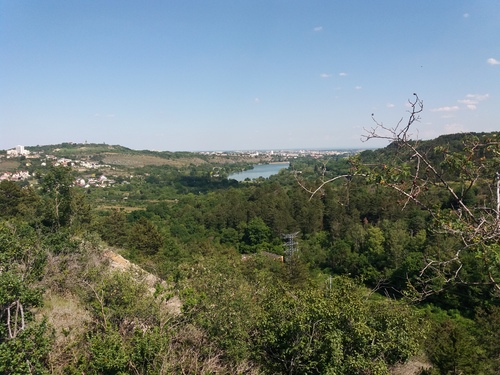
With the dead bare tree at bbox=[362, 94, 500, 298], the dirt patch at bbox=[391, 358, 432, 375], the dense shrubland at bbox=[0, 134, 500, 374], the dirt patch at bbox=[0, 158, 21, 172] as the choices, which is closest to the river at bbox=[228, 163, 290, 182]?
the dirt patch at bbox=[0, 158, 21, 172]

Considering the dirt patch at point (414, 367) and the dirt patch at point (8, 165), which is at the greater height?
the dirt patch at point (8, 165)

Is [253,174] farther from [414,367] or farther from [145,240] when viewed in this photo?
[414,367]

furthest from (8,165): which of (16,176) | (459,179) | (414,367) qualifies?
(459,179)

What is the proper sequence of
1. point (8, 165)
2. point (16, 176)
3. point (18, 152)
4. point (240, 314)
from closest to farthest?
1. point (240, 314)
2. point (16, 176)
3. point (8, 165)
4. point (18, 152)

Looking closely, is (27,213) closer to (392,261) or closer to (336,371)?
(336,371)

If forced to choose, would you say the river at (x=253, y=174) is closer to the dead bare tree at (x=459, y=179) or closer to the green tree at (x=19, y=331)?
the green tree at (x=19, y=331)

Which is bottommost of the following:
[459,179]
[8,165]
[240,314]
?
[240,314]

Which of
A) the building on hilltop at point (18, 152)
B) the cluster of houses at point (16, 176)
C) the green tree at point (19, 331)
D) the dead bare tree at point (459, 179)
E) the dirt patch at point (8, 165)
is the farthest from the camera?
the building on hilltop at point (18, 152)

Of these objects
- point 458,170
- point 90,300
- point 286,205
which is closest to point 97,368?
Answer: point 90,300

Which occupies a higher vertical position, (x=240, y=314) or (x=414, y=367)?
(x=240, y=314)

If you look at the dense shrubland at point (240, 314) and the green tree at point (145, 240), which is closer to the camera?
the dense shrubland at point (240, 314)

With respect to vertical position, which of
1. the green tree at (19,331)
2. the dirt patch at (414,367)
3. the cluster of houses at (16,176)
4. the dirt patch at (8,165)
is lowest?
the dirt patch at (414,367)

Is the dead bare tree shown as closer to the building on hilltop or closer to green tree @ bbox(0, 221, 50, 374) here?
A: green tree @ bbox(0, 221, 50, 374)

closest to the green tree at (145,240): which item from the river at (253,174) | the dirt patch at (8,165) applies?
the river at (253,174)
